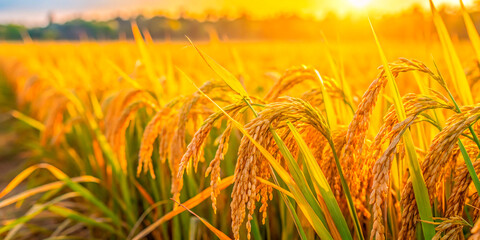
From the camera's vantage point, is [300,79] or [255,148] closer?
[255,148]

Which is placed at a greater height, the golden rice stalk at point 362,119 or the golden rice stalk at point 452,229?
the golden rice stalk at point 362,119

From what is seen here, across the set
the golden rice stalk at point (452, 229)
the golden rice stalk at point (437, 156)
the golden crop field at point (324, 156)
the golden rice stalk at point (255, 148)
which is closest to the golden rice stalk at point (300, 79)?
the golden crop field at point (324, 156)

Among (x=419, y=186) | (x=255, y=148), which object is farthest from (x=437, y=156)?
(x=255, y=148)

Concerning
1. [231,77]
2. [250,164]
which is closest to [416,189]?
[250,164]

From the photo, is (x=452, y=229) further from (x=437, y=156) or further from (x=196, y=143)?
(x=196, y=143)

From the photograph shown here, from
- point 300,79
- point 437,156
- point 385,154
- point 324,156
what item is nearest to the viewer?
point 385,154

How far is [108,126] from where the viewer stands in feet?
7.96

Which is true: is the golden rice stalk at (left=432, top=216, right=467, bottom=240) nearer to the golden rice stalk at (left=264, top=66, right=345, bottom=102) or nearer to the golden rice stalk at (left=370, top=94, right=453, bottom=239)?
the golden rice stalk at (left=370, top=94, right=453, bottom=239)

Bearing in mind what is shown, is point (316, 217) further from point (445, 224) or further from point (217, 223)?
point (217, 223)

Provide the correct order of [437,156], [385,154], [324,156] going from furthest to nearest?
[324,156] < [437,156] < [385,154]

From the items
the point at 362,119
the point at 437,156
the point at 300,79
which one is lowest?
the point at 437,156

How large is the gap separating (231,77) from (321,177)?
1.32 feet

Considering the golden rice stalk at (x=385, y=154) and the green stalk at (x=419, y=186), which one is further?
the green stalk at (x=419, y=186)

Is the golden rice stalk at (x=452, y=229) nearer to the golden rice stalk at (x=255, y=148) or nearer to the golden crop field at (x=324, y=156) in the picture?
the golden crop field at (x=324, y=156)
